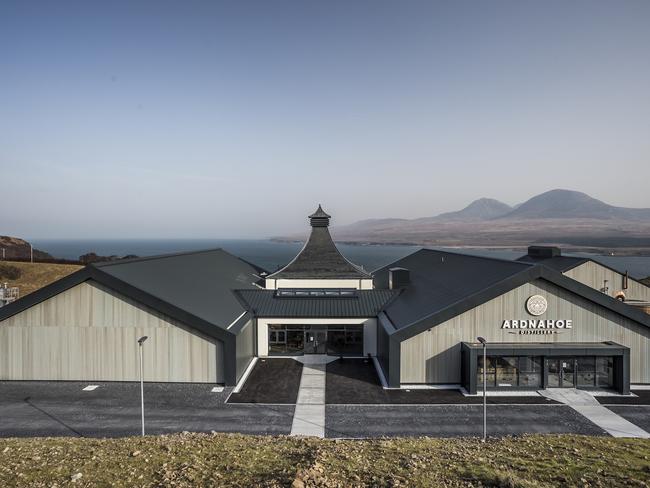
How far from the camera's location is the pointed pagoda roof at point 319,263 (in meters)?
44.8

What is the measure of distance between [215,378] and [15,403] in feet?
36.5

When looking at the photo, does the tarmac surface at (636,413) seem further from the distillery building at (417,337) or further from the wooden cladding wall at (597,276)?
the wooden cladding wall at (597,276)

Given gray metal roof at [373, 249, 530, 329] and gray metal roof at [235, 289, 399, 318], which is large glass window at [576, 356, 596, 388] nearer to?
gray metal roof at [373, 249, 530, 329]

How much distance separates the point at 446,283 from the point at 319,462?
22388mm

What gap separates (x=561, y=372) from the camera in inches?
1019

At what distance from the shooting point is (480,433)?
Answer: 1955 centimetres

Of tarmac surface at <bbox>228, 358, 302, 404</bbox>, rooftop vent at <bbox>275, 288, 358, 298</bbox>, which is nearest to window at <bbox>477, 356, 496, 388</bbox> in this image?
tarmac surface at <bbox>228, 358, 302, 404</bbox>

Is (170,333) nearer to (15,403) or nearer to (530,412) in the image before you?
(15,403)

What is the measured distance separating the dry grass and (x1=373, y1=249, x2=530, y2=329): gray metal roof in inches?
2012

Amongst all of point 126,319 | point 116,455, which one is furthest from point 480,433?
point 126,319

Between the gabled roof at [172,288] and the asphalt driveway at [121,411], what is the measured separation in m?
4.45

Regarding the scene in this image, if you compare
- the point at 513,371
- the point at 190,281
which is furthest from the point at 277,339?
the point at 513,371

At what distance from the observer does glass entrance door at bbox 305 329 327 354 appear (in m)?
33.9

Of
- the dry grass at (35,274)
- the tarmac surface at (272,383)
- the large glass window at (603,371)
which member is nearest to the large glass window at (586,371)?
the large glass window at (603,371)
